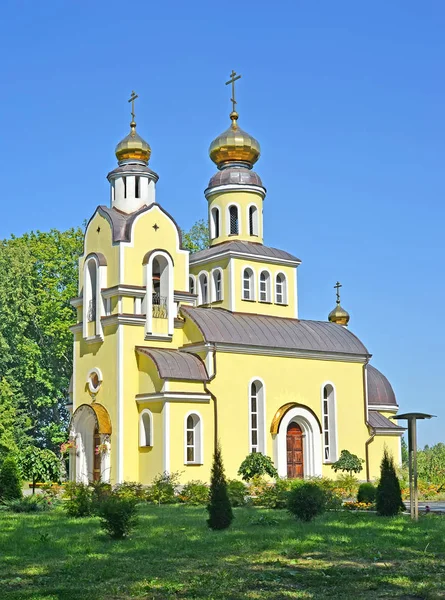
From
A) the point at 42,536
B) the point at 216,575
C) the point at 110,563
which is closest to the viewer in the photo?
the point at 216,575

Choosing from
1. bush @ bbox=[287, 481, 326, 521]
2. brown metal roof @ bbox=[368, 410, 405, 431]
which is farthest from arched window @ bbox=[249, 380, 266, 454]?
Answer: bush @ bbox=[287, 481, 326, 521]

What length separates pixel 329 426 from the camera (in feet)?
98.2

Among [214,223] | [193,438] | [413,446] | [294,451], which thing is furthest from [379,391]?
[413,446]

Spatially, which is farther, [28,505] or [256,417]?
[256,417]

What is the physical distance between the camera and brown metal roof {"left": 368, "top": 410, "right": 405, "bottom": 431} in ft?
103

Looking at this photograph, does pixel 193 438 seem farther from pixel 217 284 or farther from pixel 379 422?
pixel 379 422

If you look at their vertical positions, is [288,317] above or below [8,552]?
above

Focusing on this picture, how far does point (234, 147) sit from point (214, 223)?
292 centimetres

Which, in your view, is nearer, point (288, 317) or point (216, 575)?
point (216, 575)

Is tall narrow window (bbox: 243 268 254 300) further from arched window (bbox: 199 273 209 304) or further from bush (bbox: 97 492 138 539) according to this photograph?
bush (bbox: 97 492 138 539)

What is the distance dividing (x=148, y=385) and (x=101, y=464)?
112 inches

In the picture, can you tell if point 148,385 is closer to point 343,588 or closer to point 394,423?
point 394,423

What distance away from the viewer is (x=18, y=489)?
21.2 m

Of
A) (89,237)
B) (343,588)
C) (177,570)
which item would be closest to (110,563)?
(177,570)
